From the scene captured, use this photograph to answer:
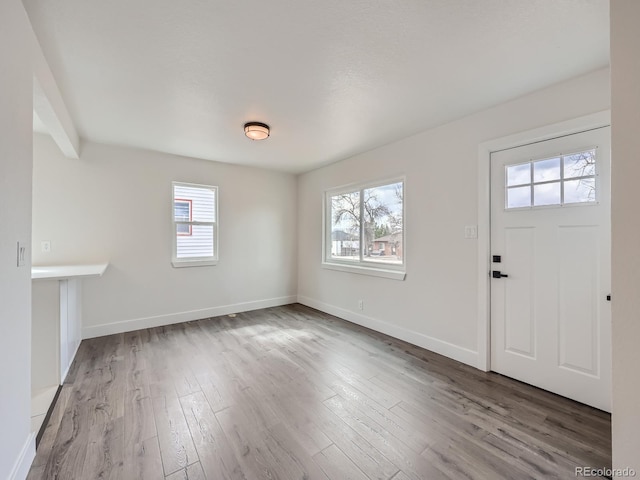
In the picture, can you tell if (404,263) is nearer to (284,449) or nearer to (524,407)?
(524,407)

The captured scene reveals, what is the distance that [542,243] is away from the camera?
7.66 feet

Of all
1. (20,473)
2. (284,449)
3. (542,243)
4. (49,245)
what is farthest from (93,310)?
(542,243)

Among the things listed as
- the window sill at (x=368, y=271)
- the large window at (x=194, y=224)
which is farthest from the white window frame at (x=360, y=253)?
the large window at (x=194, y=224)

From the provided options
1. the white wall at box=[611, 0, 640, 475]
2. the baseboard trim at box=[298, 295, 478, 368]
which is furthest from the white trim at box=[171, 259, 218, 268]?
the white wall at box=[611, 0, 640, 475]

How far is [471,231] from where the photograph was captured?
274 centimetres

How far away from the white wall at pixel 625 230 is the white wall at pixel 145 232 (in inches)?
171

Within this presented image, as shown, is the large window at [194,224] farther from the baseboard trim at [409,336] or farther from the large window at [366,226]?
the baseboard trim at [409,336]

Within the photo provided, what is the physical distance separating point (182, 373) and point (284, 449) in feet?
4.67

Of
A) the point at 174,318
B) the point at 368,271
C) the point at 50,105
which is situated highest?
the point at 50,105

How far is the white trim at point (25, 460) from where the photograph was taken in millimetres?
1351

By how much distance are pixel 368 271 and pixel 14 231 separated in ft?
11.0

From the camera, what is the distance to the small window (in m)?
2.10

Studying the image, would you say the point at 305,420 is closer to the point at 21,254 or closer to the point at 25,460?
the point at 25,460

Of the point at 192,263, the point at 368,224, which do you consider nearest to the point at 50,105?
the point at 192,263
